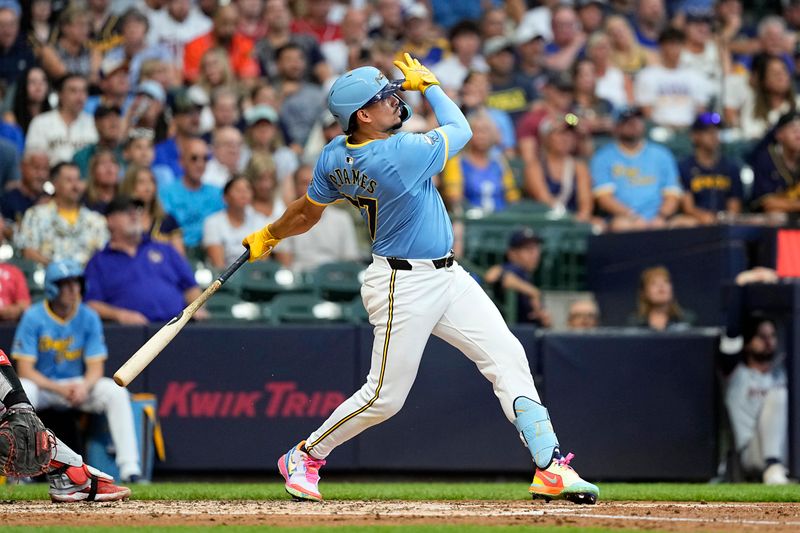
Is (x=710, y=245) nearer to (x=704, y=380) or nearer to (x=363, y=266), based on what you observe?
(x=704, y=380)

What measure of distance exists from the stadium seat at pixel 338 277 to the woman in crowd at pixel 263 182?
0.82 metres

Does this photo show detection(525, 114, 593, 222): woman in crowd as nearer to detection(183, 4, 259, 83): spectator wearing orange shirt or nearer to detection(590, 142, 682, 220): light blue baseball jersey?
detection(590, 142, 682, 220): light blue baseball jersey

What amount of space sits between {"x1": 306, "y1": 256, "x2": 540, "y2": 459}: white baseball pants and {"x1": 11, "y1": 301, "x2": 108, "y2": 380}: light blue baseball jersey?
10.4ft

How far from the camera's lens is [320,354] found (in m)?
9.93

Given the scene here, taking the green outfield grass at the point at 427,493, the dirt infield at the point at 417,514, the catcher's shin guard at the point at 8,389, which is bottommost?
the green outfield grass at the point at 427,493

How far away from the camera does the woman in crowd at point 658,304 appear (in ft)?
34.4

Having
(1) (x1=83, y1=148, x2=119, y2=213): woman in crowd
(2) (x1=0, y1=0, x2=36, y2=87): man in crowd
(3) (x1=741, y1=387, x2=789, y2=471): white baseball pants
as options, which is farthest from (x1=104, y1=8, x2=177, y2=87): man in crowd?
(3) (x1=741, y1=387, x2=789, y2=471): white baseball pants

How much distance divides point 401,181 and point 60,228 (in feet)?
15.6

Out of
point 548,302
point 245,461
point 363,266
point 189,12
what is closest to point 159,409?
point 245,461

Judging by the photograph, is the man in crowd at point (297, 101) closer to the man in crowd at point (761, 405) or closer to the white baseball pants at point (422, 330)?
the man in crowd at point (761, 405)

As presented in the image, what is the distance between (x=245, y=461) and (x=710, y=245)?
154 inches

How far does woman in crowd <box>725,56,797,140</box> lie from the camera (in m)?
13.7

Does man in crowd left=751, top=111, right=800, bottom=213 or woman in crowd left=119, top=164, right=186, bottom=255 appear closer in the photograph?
woman in crowd left=119, top=164, right=186, bottom=255

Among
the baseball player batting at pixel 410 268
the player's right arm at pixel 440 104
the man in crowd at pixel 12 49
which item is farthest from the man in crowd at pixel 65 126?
the player's right arm at pixel 440 104
